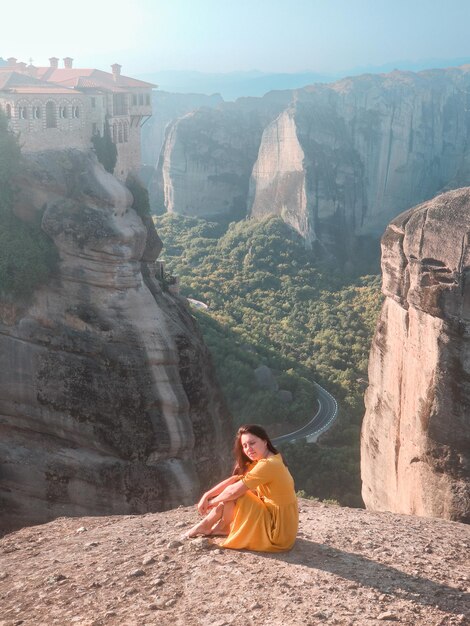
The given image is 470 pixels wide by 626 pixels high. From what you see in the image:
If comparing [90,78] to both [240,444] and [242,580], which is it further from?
[242,580]

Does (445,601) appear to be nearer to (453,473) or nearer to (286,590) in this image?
(286,590)

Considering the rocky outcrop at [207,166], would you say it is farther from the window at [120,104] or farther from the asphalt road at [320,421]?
the window at [120,104]

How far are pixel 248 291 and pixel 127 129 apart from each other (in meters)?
22.1

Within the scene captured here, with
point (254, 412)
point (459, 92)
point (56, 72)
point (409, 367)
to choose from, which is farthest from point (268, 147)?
point (409, 367)

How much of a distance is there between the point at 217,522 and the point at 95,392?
33.1ft

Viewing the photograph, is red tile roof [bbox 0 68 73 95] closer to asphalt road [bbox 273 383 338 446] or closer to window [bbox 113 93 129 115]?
window [bbox 113 93 129 115]

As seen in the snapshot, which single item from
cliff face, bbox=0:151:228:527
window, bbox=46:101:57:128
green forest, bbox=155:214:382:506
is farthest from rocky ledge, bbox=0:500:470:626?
window, bbox=46:101:57:128

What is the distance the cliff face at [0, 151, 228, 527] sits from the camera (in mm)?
18906

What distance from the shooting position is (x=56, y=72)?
36750 mm

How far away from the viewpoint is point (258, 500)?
30.0 feet

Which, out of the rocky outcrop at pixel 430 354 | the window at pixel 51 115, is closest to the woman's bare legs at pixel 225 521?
the rocky outcrop at pixel 430 354

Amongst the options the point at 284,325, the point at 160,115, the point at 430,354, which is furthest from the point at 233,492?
the point at 160,115

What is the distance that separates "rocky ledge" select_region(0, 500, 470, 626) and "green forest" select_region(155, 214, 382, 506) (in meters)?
16.0

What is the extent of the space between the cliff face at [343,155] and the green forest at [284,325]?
3308mm
